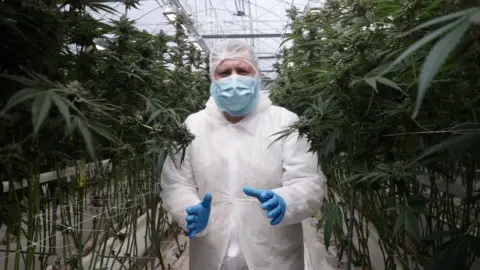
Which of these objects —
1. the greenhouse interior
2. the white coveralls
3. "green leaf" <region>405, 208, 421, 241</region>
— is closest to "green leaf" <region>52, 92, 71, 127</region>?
the greenhouse interior

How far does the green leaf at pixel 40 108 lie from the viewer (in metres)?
0.49

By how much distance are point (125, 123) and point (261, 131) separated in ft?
1.56

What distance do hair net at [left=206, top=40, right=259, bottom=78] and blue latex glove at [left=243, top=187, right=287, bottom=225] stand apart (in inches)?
20.7

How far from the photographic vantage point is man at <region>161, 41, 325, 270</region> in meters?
1.36

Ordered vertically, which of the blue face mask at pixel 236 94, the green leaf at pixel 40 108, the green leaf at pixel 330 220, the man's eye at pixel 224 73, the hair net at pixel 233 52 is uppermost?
the hair net at pixel 233 52

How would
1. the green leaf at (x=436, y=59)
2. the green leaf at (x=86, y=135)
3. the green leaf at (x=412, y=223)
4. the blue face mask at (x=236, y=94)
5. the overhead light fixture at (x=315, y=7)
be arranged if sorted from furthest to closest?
the overhead light fixture at (x=315, y=7)
the blue face mask at (x=236, y=94)
the green leaf at (x=412, y=223)
the green leaf at (x=86, y=135)
the green leaf at (x=436, y=59)

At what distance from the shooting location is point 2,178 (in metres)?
0.77

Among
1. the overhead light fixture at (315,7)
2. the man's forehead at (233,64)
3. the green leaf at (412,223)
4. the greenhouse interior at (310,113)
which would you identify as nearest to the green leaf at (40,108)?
the greenhouse interior at (310,113)

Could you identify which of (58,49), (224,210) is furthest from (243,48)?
(58,49)

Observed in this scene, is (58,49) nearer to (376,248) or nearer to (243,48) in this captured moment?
(243,48)

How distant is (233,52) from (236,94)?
18 cm

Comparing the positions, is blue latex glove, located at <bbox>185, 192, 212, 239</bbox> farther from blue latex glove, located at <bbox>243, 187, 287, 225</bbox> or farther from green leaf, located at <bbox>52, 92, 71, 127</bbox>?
green leaf, located at <bbox>52, 92, 71, 127</bbox>

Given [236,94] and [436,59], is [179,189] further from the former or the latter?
[436,59]

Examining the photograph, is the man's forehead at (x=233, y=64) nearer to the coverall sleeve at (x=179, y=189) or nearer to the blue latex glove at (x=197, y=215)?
the coverall sleeve at (x=179, y=189)
